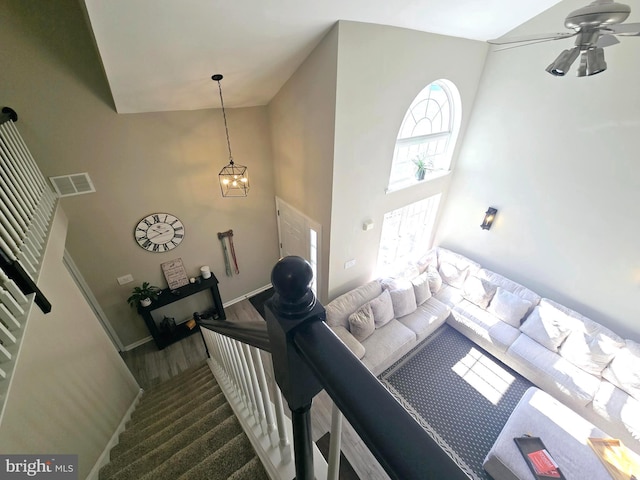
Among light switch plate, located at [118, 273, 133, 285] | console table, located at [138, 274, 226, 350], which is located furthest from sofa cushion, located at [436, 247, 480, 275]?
light switch plate, located at [118, 273, 133, 285]

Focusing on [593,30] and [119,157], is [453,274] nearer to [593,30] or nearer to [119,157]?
[593,30]

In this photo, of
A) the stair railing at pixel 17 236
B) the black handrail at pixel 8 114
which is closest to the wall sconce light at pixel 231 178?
the stair railing at pixel 17 236

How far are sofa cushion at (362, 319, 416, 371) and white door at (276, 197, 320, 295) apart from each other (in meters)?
1.14

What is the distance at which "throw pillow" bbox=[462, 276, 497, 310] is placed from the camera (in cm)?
405

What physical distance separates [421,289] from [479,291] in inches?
34.6

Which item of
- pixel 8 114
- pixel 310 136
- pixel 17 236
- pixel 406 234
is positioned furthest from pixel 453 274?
pixel 8 114

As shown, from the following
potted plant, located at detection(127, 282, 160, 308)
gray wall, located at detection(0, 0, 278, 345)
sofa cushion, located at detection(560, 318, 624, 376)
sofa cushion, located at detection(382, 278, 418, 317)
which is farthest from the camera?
sofa cushion, located at detection(382, 278, 418, 317)

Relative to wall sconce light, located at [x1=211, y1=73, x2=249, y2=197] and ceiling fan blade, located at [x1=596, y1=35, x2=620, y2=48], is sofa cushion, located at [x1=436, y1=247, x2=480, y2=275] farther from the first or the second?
wall sconce light, located at [x1=211, y1=73, x2=249, y2=197]

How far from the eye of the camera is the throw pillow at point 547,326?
11.3 feet

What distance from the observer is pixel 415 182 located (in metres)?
4.05

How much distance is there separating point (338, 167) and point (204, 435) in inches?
103

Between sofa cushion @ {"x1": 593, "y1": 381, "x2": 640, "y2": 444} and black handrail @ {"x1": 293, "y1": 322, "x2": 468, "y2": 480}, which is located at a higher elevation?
black handrail @ {"x1": 293, "y1": 322, "x2": 468, "y2": 480}

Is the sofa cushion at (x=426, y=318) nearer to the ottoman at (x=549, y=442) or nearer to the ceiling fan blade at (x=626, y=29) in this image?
the ottoman at (x=549, y=442)

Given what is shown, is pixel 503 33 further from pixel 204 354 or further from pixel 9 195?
pixel 204 354
